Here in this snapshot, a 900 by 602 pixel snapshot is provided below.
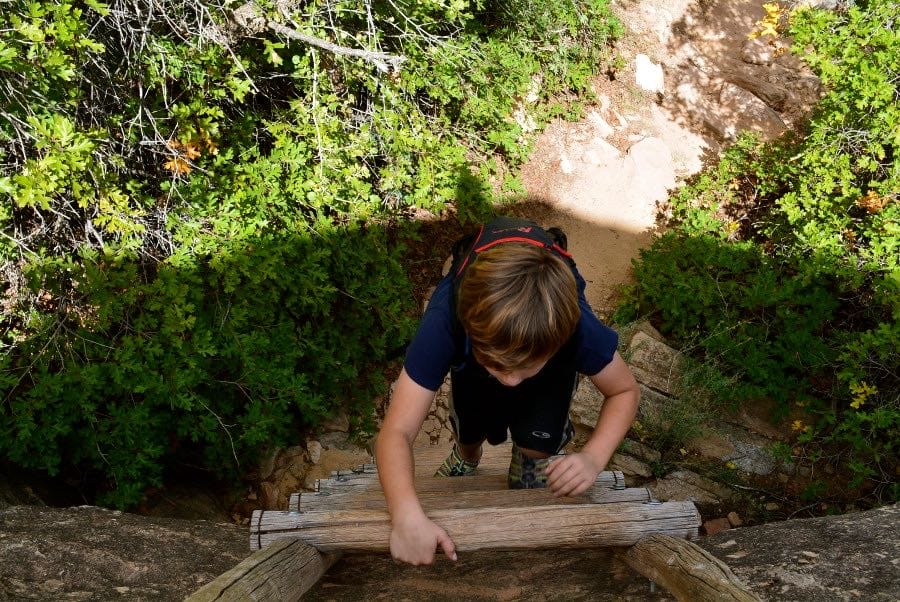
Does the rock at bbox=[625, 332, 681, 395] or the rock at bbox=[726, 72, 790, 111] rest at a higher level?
the rock at bbox=[726, 72, 790, 111]

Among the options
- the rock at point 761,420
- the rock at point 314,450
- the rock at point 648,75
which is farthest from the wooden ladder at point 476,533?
the rock at point 648,75

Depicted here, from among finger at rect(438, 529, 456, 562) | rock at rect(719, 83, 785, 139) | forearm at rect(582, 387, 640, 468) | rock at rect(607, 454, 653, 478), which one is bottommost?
rock at rect(607, 454, 653, 478)

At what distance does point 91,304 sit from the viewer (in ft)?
12.3

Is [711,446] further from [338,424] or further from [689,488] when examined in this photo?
[338,424]

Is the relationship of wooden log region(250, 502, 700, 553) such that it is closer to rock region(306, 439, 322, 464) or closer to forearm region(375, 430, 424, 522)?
forearm region(375, 430, 424, 522)

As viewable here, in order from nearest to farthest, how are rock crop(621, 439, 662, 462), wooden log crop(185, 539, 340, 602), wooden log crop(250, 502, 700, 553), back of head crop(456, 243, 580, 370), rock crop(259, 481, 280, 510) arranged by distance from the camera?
wooden log crop(185, 539, 340, 602), back of head crop(456, 243, 580, 370), wooden log crop(250, 502, 700, 553), rock crop(259, 481, 280, 510), rock crop(621, 439, 662, 462)

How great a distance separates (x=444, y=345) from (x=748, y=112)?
6.90 metres

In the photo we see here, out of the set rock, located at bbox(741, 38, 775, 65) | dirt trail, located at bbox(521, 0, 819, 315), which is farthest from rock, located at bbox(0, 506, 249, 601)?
rock, located at bbox(741, 38, 775, 65)

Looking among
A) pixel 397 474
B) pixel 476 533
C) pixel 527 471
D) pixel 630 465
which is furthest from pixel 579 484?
pixel 630 465

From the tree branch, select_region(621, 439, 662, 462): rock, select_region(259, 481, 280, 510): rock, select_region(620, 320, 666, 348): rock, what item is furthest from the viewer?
select_region(620, 320, 666, 348): rock

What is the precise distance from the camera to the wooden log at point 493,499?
246 cm

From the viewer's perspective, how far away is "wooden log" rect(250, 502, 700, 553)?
208 cm

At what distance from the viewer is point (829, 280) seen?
5.06 metres

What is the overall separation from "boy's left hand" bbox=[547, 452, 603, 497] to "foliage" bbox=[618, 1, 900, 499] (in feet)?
11.2
